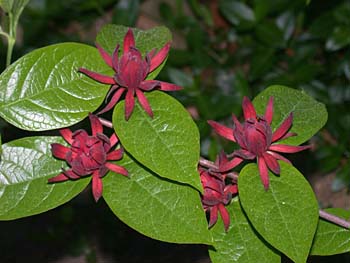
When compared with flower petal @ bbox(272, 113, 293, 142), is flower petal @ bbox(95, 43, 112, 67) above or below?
above

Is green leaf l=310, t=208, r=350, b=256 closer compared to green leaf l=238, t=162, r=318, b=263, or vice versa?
green leaf l=238, t=162, r=318, b=263

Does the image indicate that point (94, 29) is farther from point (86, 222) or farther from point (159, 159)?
point (159, 159)

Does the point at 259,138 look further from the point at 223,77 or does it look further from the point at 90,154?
the point at 223,77

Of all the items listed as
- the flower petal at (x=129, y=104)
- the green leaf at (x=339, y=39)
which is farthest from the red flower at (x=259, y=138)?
the green leaf at (x=339, y=39)

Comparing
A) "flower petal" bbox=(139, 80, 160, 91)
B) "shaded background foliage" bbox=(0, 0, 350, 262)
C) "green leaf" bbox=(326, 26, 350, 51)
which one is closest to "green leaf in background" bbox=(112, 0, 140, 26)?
"shaded background foliage" bbox=(0, 0, 350, 262)

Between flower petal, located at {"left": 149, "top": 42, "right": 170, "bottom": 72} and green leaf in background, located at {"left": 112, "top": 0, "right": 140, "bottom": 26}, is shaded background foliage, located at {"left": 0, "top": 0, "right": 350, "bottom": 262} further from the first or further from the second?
flower petal, located at {"left": 149, "top": 42, "right": 170, "bottom": 72}

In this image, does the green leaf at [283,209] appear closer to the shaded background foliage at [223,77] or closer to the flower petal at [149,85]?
the flower petal at [149,85]

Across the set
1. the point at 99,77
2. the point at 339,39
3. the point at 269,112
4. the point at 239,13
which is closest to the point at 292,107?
the point at 269,112

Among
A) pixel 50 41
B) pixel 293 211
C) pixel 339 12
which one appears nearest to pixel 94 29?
pixel 50 41
